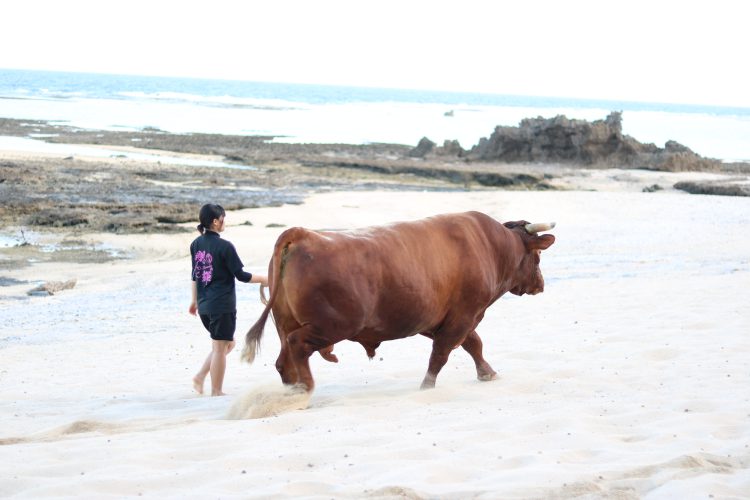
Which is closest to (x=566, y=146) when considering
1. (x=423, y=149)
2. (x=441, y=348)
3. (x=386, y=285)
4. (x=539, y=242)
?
(x=423, y=149)

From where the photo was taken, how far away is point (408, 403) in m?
7.14

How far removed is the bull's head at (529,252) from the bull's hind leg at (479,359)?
2.76 feet

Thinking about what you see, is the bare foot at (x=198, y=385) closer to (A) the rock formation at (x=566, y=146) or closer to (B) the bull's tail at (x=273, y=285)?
(B) the bull's tail at (x=273, y=285)

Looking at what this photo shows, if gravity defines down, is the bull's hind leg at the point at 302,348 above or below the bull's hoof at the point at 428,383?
above

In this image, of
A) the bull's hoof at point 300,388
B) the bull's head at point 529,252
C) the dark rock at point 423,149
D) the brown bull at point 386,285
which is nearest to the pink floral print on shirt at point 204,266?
the brown bull at point 386,285

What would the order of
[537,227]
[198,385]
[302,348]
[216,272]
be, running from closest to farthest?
[302,348] < [216,272] < [198,385] < [537,227]

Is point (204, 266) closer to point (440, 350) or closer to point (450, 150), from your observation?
point (440, 350)

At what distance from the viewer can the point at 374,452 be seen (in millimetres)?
5512

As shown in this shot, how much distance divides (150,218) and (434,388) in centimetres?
1514

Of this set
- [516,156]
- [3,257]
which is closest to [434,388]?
[3,257]

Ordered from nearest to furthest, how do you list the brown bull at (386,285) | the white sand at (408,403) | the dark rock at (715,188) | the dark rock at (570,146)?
the white sand at (408,403) < the brown bull at (386,285) < the dark rock at (715,188) < the dark rock at (570,146)

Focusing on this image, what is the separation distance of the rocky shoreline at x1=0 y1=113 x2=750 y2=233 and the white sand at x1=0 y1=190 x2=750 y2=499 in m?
7.61

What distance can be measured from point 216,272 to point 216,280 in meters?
0.07

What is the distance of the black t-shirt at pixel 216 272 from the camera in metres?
8.09
